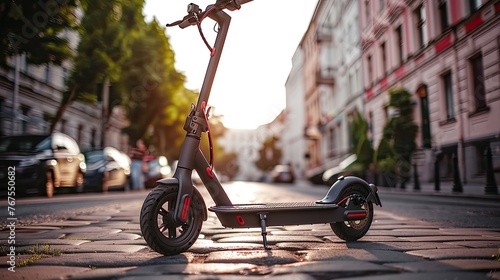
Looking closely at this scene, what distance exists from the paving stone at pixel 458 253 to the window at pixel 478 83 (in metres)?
8.83

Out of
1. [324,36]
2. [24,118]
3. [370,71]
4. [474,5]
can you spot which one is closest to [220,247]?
[474,5]

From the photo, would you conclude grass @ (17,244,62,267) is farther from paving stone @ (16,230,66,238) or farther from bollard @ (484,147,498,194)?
bollard @ (484,147,498,194)

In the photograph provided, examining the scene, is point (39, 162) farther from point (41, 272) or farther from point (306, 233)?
point (41, 272)

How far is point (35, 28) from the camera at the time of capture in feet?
28.8

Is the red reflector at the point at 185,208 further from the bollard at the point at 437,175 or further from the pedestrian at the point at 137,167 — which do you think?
the pedestrian at the point at 137,167

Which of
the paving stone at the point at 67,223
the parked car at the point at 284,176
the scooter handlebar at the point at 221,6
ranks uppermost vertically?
the scooter handlebar at the point at 221,6

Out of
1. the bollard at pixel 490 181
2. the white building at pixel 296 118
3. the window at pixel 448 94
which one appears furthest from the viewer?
the white building at pixel 296 118

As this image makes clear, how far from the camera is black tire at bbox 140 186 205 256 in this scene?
318cm

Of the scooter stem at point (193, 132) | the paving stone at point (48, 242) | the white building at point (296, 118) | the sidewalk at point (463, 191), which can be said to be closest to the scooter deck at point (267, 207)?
the scooter stem at point (193, 132)

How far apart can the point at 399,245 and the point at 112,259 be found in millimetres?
2189

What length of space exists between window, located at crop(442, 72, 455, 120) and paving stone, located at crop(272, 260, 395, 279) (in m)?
12.5

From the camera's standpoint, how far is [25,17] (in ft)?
26.9

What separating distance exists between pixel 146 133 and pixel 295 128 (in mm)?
29510

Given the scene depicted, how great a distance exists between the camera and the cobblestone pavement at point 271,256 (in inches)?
103
